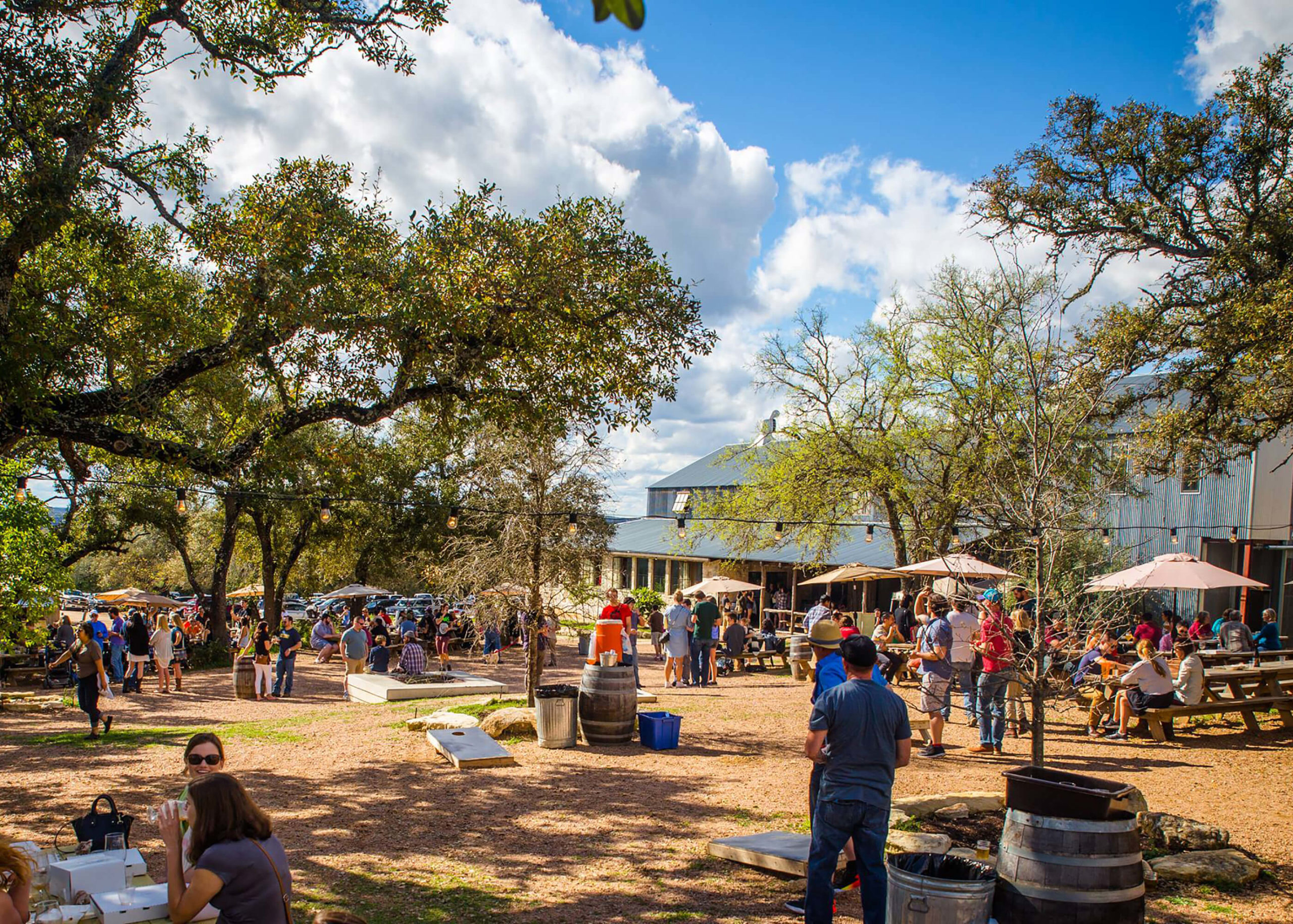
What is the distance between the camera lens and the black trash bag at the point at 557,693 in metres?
11.2

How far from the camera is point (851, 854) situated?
6332 mm

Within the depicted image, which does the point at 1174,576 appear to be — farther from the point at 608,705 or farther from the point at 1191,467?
the point at 608,705

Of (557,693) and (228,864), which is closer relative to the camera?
(228,864)

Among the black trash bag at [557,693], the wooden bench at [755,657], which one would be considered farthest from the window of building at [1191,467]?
the wooden bench at [755,657]

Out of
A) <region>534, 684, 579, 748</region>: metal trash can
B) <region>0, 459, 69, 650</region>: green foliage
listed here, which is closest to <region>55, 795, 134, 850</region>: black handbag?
<region>534, 684, 579, 748</region>: metal trash can

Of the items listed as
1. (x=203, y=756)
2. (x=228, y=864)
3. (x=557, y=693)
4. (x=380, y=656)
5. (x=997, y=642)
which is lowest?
(x=380, y=656)

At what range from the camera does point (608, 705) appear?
36.8 ft

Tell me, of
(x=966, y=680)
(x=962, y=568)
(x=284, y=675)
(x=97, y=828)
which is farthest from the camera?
(x=284, y=675)

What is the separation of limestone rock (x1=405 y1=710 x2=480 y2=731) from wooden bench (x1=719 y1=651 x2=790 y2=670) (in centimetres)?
872

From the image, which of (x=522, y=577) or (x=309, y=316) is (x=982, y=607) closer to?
(x=309, y=316)

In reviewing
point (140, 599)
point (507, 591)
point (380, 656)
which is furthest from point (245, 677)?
point (140, 599)

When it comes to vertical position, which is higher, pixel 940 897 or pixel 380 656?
pixel 940 897

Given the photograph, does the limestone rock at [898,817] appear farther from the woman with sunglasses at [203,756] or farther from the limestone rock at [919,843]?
the woman with sunglasses at [203,756]

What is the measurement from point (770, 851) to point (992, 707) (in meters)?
5.21
